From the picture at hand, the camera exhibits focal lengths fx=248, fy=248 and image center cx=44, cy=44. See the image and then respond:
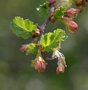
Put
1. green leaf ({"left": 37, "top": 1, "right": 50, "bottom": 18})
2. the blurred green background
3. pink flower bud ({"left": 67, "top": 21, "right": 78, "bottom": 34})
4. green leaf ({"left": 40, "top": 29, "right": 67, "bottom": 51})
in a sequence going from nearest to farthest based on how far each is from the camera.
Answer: green leaf ({"left": 40, "top": 29, "right": 67, "bottom": 51})
pink flower bud ({"left": 67, "top": 21, "right": 78, "bottom": 34})
green leaf ({"left": 37, "top": 1, "right": 50, "bottom": 18})
the blurred green background

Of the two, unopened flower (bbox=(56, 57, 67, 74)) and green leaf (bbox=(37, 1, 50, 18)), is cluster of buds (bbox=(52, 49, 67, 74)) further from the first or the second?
green leaf (bbox=(37, 1, 50, 18))

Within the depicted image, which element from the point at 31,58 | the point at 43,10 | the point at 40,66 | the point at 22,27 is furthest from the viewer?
the point at 31,58

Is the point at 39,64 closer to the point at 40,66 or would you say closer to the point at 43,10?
the point at 40,66

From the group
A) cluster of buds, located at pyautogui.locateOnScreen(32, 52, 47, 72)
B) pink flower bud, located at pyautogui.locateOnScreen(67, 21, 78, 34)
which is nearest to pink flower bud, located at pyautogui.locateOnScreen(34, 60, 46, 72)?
cluster of buds, located at pyautogui.locateOnScreen(32, 52, 47, 72)

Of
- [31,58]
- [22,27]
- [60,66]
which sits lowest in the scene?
[31,58]

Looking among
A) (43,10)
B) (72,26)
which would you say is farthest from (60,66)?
(43,10)

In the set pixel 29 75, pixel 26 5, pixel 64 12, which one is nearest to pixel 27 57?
pixel 29 75

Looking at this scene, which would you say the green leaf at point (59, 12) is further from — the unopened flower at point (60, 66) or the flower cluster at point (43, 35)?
the unopened flower at point (60, 66)
